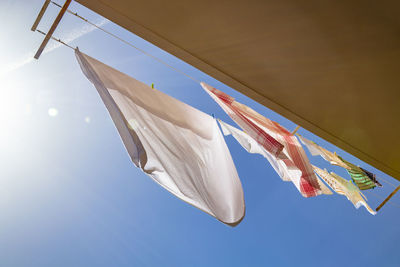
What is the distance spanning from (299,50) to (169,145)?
1292 millimetres

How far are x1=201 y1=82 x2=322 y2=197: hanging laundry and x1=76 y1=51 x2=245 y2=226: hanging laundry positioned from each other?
345 mm

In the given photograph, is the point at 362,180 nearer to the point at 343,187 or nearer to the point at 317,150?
the point at 343,187

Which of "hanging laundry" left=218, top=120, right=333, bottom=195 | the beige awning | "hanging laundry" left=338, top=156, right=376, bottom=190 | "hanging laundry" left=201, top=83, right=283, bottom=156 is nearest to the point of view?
the beige awning

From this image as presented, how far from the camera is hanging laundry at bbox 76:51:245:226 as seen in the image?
177 centimetres

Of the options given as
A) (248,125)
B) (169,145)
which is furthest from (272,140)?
(169,145)

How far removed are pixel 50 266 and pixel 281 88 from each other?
14.7 m

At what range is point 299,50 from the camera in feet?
6.53

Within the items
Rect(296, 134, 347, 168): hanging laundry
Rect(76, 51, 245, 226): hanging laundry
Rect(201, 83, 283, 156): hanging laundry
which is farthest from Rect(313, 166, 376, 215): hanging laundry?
Rect(76, 51, 245, 226): hanging laundry

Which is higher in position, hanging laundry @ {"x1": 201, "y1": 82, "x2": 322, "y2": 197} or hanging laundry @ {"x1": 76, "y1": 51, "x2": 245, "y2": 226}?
hanging laundry @ {"x1": 201, "y1": 82, "x2": 322, "y2": 197}

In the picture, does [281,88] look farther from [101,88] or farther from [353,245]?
[353,245]

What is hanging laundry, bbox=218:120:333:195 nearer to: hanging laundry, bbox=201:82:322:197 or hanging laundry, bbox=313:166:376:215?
hanging laundry, bbox=201:82:322:197

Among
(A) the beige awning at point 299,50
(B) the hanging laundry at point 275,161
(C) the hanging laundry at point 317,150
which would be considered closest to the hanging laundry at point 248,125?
(B) the hanging laundry at point 275,161

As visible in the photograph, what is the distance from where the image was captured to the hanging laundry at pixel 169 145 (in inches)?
69.7

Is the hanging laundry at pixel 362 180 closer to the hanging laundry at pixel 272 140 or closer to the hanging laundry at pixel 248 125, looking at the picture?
the hanging laundry at pixel 272 140
